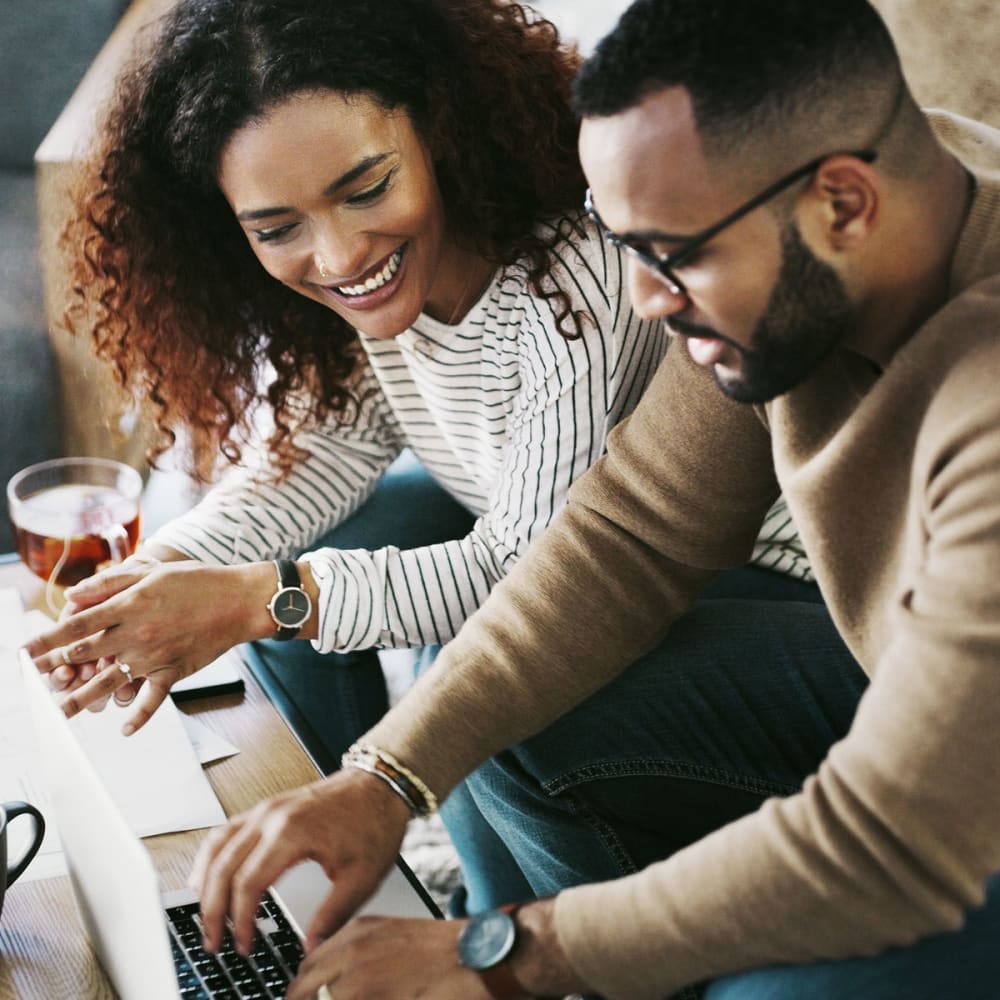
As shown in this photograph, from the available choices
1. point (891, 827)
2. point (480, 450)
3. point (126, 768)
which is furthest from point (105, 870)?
point (480, 450)

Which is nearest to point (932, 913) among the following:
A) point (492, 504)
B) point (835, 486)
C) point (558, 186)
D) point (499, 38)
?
point (835, 486)

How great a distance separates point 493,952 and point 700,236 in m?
0.47

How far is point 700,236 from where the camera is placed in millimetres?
850

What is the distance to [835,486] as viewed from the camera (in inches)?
36.4

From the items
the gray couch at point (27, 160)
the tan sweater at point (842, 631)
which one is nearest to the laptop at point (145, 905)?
the tan sweater at point (842, 631)

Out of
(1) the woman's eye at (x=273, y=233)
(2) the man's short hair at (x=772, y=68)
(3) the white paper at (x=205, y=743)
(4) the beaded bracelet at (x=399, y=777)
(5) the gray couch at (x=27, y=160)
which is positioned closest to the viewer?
(2) the man's short hair at (x=772, y=68)

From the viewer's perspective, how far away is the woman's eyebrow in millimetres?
1192

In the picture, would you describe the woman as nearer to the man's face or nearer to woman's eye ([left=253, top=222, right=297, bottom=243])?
woman's eye ([left=253, top=222, right=297, bottom=243])

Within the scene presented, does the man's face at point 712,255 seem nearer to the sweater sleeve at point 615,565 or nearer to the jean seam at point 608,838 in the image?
the sweater sleeve at point 615,565

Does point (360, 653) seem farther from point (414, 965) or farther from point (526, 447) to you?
point (414, 965)

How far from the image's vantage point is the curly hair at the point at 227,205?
1.21m

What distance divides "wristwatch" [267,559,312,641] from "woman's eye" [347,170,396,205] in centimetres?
36

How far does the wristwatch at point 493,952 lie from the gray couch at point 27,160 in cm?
154

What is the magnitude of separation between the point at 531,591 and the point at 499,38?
574 mm
